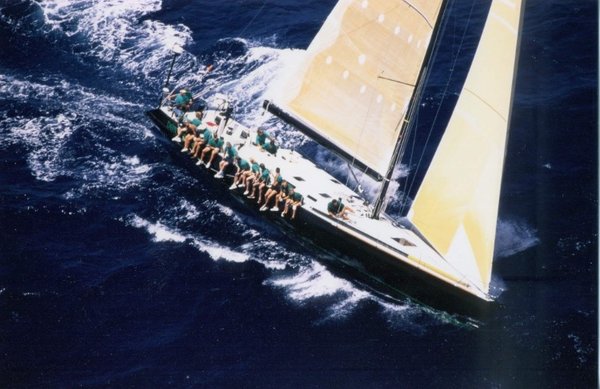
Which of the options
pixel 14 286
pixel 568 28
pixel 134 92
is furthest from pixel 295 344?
pixel 568 28

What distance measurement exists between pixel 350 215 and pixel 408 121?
4.17 meters

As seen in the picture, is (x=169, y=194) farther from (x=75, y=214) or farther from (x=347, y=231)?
(x=347, y=231)

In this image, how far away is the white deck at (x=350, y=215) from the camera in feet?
64.3

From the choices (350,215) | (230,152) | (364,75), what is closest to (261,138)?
(230,152)

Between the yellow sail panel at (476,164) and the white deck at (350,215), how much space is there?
814 millimetres

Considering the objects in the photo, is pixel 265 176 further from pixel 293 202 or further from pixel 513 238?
pixel 513 238

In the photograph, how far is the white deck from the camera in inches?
771

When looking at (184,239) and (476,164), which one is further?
(184,239)

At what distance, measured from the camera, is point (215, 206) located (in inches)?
971

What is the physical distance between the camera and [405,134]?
20.5 m

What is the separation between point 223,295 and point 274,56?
16542 millimetres

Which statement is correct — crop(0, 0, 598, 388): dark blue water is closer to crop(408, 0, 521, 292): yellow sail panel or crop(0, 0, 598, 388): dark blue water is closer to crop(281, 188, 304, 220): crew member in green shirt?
crop(281, 188, 304, 220): crew member in green shirt

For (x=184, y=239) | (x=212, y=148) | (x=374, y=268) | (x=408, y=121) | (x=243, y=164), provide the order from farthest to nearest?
(x=212, y=148), (x=243, y=164), (x=184, y=239), (x=374, y=268), (x=408, y=121)

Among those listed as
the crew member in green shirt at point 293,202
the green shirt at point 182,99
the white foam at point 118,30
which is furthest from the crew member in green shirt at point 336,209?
the white foam at point 118,30
